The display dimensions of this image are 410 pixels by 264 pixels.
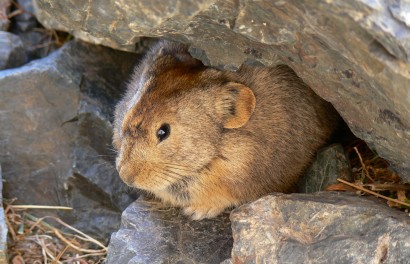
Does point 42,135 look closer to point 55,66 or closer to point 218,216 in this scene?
point 55,66

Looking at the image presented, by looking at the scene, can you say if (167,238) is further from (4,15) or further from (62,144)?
(4,15)

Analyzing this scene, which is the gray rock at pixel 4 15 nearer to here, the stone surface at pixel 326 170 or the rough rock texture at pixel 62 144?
the rough rock texture at pixel 62 144

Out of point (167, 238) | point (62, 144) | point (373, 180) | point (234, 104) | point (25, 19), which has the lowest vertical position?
point (62, 144)

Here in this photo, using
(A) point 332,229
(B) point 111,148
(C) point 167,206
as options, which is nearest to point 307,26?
(A) point 332,229

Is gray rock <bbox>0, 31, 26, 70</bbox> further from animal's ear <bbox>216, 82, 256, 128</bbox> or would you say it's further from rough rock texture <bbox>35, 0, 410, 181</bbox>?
animal's ear <bbox>216, 82, 256, 128</bbox>

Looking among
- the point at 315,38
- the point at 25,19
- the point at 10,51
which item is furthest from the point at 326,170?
the point at 25,19
